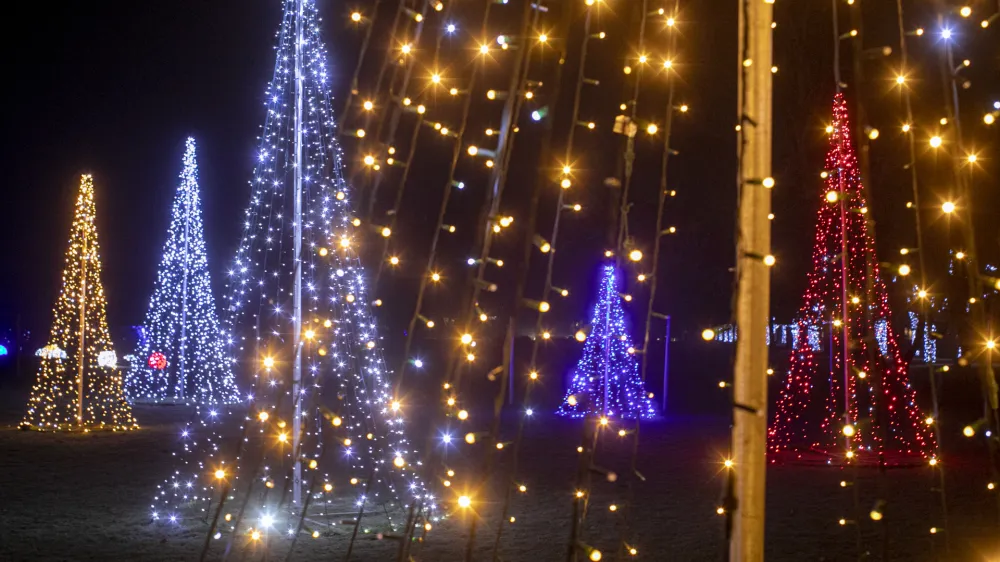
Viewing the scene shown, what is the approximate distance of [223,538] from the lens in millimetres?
7379

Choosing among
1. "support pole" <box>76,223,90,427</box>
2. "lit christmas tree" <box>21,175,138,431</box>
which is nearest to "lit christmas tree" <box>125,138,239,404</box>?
"lit christmas tree" <box>21,175,138,431</box>

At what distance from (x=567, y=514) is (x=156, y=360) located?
640 inches

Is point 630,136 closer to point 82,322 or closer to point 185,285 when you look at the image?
point 82,322

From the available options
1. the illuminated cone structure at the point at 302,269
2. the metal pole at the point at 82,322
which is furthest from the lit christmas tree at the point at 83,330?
the illuminated cone structure at the point at 302,269

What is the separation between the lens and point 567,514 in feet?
27.0

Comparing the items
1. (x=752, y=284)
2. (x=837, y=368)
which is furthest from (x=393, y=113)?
(x=837, y=368)

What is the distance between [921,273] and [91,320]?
15.4m

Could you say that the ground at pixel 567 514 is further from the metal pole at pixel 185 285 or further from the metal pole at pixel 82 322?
the metal pole at pixel 185 285

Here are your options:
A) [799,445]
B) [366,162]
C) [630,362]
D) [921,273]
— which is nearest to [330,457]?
[799,445]

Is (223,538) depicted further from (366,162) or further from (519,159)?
(519,159)

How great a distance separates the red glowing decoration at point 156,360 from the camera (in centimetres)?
2255

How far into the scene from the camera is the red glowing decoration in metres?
22.5

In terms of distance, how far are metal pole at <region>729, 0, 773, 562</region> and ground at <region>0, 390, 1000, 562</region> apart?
1.50 metres

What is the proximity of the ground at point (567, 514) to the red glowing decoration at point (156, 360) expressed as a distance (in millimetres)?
9413
